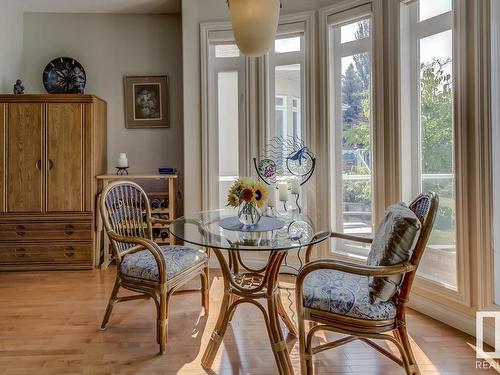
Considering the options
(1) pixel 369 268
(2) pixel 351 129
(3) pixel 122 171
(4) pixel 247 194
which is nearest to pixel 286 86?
(2) pixel 351 129

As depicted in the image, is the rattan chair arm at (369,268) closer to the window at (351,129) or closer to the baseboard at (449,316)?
the baseboard at (449,316)

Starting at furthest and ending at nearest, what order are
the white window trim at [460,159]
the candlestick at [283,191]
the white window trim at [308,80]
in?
the white window trim at [308,80] < the candlestick at [283,191] < the white window trim at [460,159]

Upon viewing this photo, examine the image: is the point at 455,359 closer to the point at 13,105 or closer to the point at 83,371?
the point at 83,371

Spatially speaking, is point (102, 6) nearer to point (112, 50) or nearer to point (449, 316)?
point (112, 50)

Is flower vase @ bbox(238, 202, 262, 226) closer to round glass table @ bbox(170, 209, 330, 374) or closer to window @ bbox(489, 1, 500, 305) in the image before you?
round glass table @ bbox(170, 209, 330, 374)

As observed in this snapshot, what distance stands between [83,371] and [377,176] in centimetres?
247

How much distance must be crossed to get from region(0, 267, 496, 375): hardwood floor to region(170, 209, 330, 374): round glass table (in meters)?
0.20

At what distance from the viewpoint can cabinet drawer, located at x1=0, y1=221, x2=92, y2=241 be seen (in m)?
3.39

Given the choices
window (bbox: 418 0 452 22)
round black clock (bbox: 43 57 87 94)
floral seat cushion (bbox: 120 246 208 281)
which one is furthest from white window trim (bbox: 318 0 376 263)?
round black clock (bbox: 43 57 87 94)

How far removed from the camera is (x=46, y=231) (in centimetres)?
342

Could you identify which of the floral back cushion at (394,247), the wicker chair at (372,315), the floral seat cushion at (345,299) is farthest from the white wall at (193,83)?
the floral back cushion at (394,247)

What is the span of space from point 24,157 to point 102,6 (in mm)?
1946

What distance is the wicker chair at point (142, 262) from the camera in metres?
1.96

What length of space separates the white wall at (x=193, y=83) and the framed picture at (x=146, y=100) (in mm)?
653
